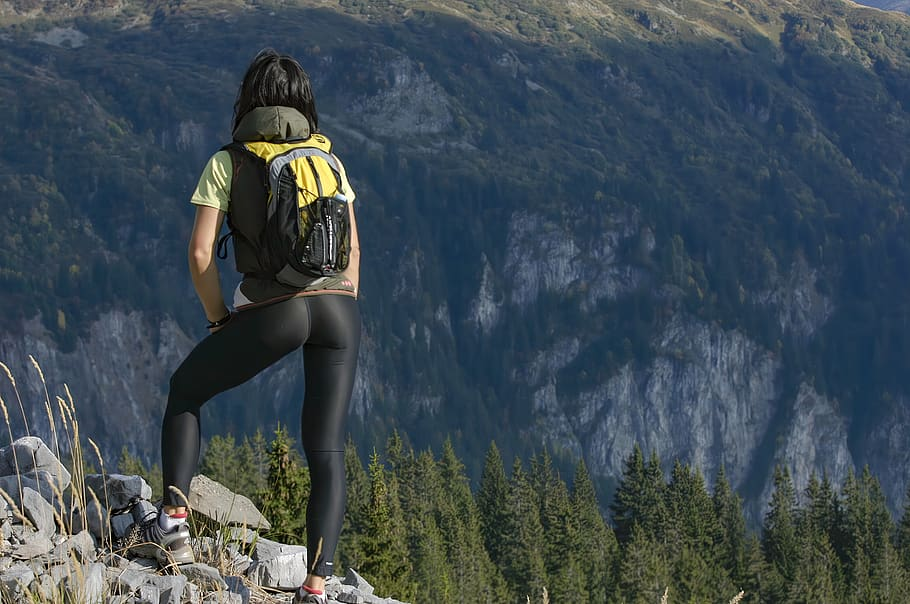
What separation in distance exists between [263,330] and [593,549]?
393 feet

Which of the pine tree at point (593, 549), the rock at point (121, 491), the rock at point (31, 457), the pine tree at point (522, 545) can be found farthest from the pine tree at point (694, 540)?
the rock at point (121, 491)

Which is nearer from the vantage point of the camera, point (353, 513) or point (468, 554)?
point (468, 554)

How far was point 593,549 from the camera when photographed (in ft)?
409

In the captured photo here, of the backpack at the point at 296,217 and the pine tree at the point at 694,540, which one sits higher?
Answer: the backpack at the point at 296,217

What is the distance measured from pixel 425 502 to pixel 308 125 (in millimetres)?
127174

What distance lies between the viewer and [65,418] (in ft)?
22.2

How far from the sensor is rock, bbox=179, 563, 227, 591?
28.5 ft

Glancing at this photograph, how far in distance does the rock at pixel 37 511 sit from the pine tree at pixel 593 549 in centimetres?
10131

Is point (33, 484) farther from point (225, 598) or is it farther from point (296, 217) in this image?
point (296, 217)

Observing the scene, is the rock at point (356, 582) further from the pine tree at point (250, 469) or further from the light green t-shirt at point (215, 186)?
the pine tree at point (250, 469)

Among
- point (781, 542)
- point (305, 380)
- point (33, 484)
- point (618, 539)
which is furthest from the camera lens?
point (618, 539)

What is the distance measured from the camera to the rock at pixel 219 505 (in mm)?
10727

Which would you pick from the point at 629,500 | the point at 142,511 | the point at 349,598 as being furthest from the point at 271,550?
the point at 629,500

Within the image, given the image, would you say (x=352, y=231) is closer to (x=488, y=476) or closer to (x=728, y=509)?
(x=488, y=476)
